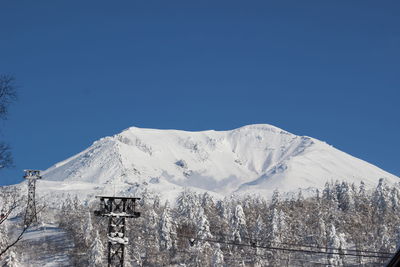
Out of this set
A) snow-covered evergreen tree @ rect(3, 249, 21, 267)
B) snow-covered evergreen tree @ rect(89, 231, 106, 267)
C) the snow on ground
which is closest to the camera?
snow-covered evergreen tree @ rect(3, 249, 21, 267)

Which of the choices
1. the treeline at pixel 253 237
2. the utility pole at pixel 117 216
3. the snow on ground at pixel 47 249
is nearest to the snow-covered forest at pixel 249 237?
the treeline at pixel 253 237

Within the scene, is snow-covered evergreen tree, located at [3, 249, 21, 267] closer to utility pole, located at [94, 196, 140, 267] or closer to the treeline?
the treeline

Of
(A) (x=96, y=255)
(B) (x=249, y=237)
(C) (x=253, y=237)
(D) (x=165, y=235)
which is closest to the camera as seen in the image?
(A) (x=96, y=255)

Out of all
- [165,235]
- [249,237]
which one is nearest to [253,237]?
[249,237]

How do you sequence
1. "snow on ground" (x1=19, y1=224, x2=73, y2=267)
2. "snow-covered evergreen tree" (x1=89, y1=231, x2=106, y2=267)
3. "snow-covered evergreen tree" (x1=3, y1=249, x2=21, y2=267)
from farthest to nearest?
1. "snow on ground" (x1=19, y1=224, x2=73, y2=267)
2. "snow-covered evergreen tree" (x1=89, y1=231, x2=106, y2=267)
3. "snow-covered evergreen tree" (x1=3, y1=249, x2=21, y2=267)

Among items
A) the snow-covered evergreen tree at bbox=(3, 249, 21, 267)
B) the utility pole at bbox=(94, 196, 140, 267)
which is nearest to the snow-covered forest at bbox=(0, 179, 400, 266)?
the snow-covered evergreen tree at bbox=(3, 249, 21, 267)

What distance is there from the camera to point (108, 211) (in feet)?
109

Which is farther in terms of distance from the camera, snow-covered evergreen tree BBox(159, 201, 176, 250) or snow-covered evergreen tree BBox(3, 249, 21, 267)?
snow-covered evergreen tree BBox(159, 201, 176, 250)

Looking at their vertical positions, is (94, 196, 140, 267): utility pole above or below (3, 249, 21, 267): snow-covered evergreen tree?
above

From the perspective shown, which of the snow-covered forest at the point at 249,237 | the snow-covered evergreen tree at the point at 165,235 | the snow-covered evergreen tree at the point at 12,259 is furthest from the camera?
the snow-covered evergreen tree at the point at 165,235

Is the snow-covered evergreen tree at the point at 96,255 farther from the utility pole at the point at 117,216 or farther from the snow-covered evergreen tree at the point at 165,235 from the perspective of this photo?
the utility pole at the point at 117,216

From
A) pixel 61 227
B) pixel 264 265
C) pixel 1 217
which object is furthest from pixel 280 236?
pixel 1 217

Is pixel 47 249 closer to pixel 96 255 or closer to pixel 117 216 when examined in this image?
pixel 96 255

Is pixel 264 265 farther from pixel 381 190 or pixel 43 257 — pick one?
pixel 381 190
